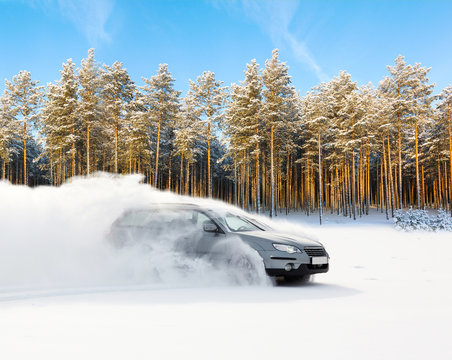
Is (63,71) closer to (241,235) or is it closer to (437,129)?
(241,235)

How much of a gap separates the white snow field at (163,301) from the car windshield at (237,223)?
100cm

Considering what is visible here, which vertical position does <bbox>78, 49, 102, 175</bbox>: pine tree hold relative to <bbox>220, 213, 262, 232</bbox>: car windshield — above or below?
above

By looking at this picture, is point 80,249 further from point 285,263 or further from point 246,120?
point 246,120

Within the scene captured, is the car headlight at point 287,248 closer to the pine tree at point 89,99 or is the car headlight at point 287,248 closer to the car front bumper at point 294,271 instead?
the car front bumper at point 294,271

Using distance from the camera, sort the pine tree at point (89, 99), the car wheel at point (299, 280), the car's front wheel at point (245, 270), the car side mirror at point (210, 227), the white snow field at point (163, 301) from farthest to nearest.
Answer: the pine tree at point (89, 99) → the car wheel at point (299, 280) → the car side mirror at point (210, 227) → the car's front wheel at point (245, 270) → the white snow field at point (163, 301)

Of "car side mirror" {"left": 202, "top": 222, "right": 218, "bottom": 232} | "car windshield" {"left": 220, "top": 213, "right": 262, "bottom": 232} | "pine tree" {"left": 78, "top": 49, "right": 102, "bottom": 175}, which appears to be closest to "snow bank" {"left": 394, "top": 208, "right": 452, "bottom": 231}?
"car windshield" {"left": 220, "top": 213, "right": 262, "bottom": 232}

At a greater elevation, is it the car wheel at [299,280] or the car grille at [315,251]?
the car grille at [315,251]

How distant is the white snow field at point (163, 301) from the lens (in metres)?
3.76

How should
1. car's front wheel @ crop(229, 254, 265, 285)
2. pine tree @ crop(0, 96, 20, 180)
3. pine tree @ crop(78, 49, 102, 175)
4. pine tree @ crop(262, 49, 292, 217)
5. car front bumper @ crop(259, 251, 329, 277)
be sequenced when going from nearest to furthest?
car front bumper @ crop(259, 251, 329, 277) < car's front wheel @ crop(229, 254, 265, 285) < pine tree @ crop(262, 49, 292, 217) < pine tree @ crop(78, 49, 102, 175) < pine tree @ crop(0, 96, 20, 180)

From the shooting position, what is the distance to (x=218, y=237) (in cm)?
750

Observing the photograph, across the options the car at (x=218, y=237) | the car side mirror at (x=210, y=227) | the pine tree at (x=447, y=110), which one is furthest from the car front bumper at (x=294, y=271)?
the pine tree at (x=447, y=110)

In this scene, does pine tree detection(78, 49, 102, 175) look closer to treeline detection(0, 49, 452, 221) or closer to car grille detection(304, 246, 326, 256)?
treeline detection(0, 49, 452, 221)

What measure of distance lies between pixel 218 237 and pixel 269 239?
1.05 m

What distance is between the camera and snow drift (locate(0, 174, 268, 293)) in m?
7.48
